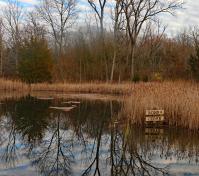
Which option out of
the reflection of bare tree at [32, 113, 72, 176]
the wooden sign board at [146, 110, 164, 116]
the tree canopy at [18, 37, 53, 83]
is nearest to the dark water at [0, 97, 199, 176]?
the reflection of bare tree at [32, 113, 72, 176]

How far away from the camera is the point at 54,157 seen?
5.92m

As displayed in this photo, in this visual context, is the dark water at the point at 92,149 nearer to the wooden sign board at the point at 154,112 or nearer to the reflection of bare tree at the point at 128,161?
the reflection of bare tree at the point at 128,161

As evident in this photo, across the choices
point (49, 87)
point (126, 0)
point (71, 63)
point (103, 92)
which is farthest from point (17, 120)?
point (71, 63)

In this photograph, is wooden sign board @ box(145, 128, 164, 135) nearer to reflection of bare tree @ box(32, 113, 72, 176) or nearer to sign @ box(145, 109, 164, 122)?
sign @ box(145, 109, 164, 122)

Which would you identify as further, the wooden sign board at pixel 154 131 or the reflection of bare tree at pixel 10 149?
the wooden sign board at pixel 154 131

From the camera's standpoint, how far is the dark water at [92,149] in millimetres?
5190

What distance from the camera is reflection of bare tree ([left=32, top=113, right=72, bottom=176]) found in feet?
16.8

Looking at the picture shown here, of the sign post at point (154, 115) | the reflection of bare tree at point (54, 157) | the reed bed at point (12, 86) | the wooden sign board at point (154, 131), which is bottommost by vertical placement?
the reflection of bare tree at point (54, 157)

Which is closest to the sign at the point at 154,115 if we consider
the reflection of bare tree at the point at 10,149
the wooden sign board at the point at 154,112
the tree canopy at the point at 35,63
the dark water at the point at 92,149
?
the wooden sign board at the point at 154,112

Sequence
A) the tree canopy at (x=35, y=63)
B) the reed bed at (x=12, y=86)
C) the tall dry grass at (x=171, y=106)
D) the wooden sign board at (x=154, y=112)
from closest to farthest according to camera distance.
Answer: the tall dry grass at (x=171, y=106)
the wooden sign board at (x=154, y=112)
the reed bed at (x=12, y=86)
the tree canopy at (x=35, y=63)

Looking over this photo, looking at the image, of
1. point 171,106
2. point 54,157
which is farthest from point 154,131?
point 54,157

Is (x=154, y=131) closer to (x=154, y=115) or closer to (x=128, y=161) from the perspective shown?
(x=154, y=115)

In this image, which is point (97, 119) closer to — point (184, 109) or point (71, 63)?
point (184, 109)

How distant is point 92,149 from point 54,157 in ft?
3.07
